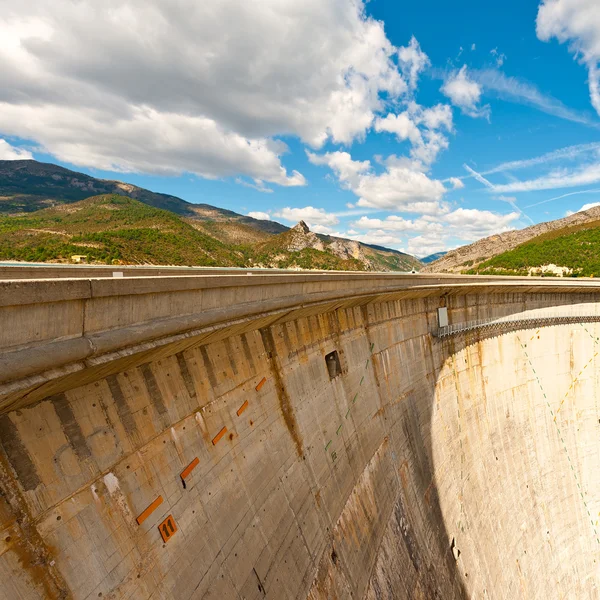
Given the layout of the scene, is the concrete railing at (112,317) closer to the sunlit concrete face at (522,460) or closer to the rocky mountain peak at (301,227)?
the sunlit concrete face at (522,460)

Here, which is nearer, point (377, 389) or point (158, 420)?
point (158, 420)

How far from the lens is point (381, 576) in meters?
10.6

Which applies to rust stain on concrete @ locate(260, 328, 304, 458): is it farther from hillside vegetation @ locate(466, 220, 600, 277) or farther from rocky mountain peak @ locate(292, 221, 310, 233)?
rocky mountain peak @ locate(292, 221, 310, 233)

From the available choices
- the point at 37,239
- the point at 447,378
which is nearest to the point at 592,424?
the point at 447,378

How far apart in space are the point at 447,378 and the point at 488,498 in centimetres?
644

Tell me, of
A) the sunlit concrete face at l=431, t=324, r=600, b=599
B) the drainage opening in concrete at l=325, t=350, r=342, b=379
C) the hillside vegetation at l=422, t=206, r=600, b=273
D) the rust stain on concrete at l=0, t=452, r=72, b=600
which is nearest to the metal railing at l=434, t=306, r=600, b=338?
the sunlit concrete face at l=431, t=324, r=600, b=599

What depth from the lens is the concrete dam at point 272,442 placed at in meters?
4.32

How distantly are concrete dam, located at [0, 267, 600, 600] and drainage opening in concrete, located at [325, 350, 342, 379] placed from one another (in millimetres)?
122

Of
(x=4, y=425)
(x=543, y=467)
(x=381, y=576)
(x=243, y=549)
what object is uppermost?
(x=4, y=425)

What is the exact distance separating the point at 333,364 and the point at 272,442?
13.0ft

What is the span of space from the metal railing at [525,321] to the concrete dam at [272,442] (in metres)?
0.22

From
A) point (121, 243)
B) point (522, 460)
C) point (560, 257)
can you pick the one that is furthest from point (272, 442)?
point (560, 257)

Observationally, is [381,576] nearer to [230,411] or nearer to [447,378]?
[230,411]

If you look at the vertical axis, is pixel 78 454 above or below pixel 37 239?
below
